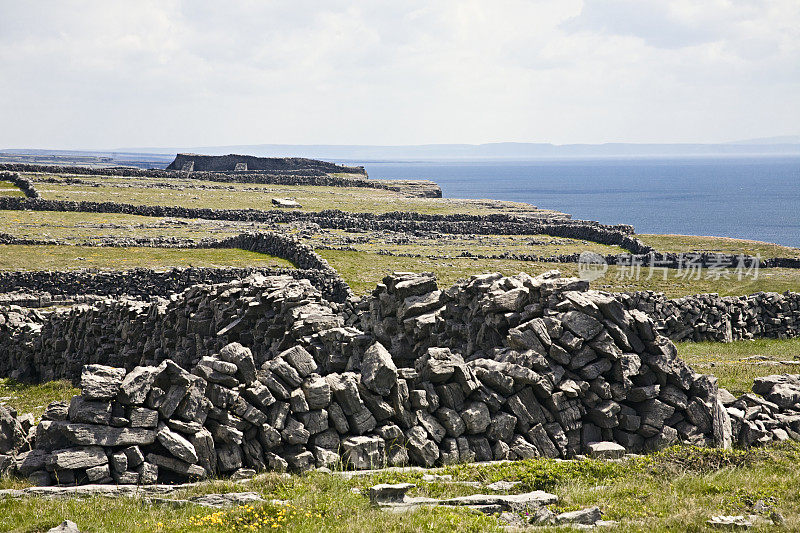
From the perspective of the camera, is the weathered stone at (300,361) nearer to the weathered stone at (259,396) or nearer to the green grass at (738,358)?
the weathered stone at (259,396)

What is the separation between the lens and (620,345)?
1931 cm

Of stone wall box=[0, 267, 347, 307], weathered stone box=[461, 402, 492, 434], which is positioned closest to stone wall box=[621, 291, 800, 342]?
stone wall box=[0, 267, 347, 307]

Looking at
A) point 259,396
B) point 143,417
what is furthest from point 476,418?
point 143,417

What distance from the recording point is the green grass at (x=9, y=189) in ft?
316

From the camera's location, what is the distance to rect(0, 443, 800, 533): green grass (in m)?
12.0

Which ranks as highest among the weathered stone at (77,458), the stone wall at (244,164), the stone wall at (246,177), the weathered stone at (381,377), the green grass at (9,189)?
the stone wall at (244,164)

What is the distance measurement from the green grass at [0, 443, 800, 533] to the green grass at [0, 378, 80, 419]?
1414 cm

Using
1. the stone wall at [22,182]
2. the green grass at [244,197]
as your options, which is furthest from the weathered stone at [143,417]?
the stone wall at [22,182]

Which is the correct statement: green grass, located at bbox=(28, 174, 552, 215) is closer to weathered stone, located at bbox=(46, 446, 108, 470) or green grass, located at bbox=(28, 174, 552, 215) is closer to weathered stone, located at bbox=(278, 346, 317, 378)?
weathered stone, located at bbox=(278, 346, 317, 378)

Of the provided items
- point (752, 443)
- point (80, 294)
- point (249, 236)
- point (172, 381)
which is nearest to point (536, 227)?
point (249, 236)

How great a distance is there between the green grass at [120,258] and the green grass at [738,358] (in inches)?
1336

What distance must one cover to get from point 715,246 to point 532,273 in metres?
29.1

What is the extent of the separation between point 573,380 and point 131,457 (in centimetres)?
1106

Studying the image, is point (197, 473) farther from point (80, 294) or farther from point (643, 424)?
→ point (80, 294)
